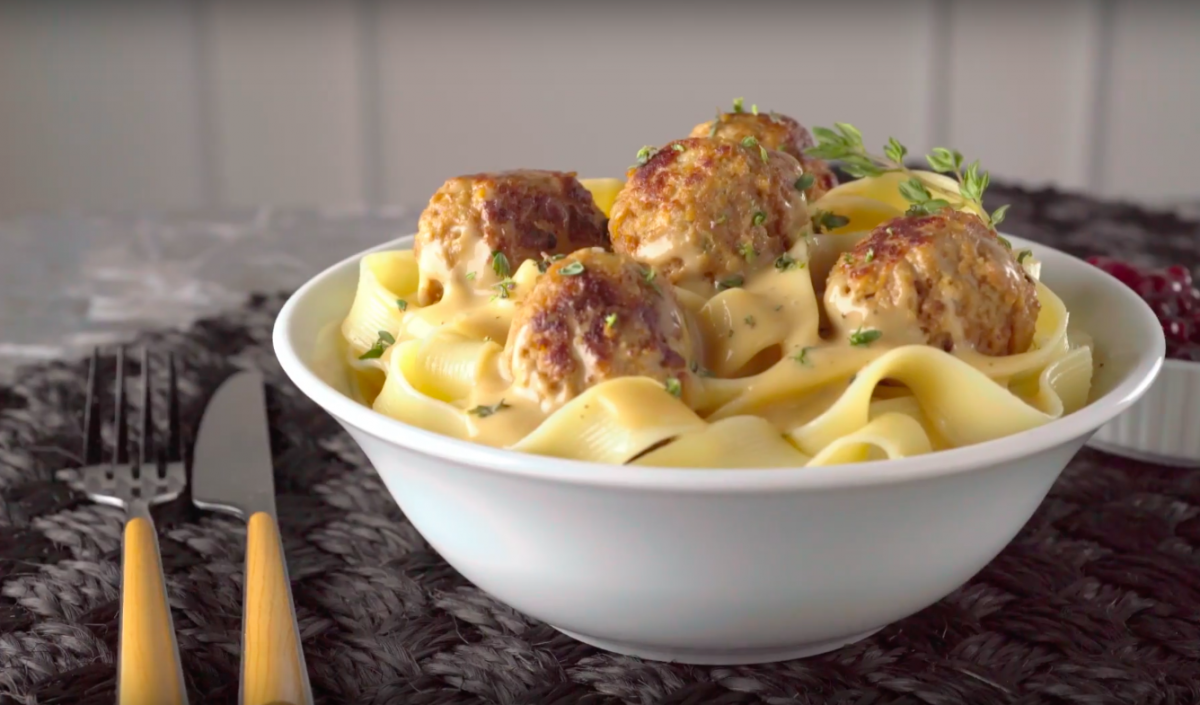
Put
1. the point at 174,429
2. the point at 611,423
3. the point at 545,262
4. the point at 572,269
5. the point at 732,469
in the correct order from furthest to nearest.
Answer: the point at 174,429
the point at 545,262
the point at 572,269
the point at 611,423
the point at 732,469

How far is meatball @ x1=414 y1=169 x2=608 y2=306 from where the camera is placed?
9.06ft

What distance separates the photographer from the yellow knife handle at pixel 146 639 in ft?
7.52

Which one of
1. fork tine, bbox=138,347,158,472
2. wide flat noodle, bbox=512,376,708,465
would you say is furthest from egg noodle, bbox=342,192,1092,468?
fork tine, bbox=138,347,158,472

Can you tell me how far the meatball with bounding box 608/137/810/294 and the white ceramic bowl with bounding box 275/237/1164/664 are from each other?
1.91ft

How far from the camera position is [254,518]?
9.54 ft

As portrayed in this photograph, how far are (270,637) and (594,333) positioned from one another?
2.62ft

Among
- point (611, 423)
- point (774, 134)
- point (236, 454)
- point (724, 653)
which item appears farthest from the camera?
point (236, 454)

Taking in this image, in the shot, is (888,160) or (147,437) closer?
(888,160)

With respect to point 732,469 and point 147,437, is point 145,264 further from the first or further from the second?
point 732,469

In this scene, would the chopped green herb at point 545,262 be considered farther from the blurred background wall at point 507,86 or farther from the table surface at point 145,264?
the blurred background wall at point 507,86

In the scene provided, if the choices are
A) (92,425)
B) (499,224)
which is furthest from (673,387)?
(92,425)

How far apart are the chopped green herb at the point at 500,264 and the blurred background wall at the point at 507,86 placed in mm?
5755

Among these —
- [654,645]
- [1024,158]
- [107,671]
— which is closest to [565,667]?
[654,645]

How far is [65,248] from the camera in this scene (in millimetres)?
5621
